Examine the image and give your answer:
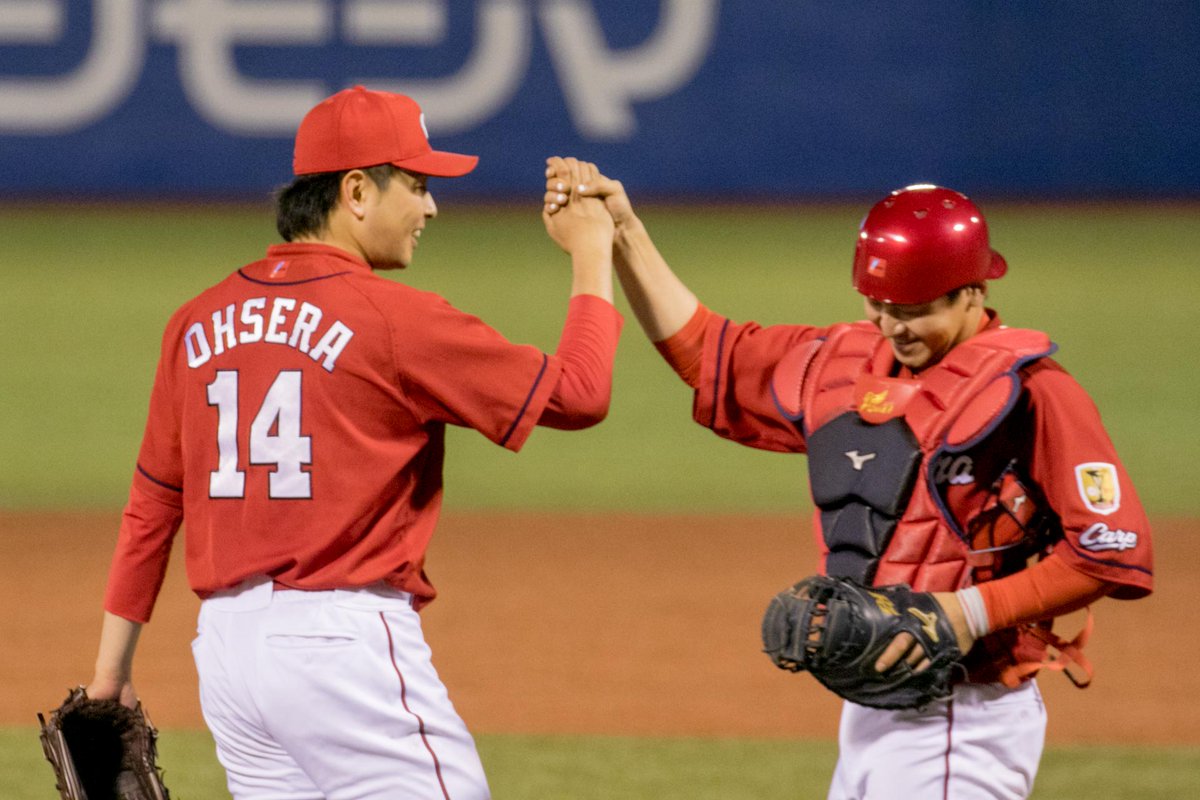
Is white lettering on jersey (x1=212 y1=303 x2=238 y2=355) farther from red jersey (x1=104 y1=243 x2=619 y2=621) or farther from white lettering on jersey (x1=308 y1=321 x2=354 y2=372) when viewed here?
white lettering on jersey (x1=308 y1=321 x2=354 y2=372)

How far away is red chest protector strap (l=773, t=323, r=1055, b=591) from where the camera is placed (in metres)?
2.94

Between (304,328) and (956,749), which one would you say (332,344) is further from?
(956,749)

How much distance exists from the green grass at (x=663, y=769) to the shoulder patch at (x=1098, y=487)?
242 centimetres

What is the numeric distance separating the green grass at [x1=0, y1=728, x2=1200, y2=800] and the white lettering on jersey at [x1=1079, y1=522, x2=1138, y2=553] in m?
2.38

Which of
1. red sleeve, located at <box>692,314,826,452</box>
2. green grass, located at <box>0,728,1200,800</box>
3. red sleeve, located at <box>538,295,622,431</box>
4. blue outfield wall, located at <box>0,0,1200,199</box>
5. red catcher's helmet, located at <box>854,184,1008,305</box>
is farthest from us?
blue outfield wall, located at <box>0,0,1200,199</box>

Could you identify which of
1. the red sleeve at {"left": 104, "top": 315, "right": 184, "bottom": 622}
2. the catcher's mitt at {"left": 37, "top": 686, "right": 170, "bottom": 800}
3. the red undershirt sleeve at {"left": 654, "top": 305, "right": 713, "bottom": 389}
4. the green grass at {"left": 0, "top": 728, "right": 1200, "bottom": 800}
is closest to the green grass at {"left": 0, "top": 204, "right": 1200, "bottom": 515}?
the green grass at {"left": 0, "top": 728, "right": 1200, "bottom": 800}

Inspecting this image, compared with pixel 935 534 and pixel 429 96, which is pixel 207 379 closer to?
pixel 935 534

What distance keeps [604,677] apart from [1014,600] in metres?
3.54

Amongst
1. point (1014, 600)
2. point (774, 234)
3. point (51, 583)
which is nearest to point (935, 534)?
point (1014, 600)

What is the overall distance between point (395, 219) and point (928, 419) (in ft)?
3.44

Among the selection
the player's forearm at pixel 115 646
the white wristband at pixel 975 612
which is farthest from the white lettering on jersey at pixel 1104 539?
the player's forearm at pixel 115 646

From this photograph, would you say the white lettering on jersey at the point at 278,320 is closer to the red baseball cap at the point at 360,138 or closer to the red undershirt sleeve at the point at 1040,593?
the red baseball cap at the point at 360,138

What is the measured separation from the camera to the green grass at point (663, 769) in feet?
16.7

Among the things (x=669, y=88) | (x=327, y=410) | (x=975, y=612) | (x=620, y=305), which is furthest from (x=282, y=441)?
(x=669, y=88)
